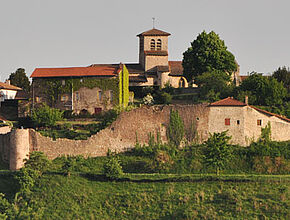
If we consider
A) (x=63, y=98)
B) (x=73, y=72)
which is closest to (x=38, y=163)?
(x=63, y=98)

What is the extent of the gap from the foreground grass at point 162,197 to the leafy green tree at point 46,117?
1088cm

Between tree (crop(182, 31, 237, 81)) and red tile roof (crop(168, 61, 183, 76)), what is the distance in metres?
5.15

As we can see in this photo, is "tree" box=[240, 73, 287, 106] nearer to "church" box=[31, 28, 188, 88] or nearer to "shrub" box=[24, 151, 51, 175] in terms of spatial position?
"church" box=[31, 28, 188, 88]

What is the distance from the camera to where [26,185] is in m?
42.2

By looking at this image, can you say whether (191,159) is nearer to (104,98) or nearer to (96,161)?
(96,161)

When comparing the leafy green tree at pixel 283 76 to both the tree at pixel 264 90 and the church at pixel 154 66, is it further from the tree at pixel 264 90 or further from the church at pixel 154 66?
the church at pixel 154 66

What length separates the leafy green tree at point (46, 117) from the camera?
53250mm

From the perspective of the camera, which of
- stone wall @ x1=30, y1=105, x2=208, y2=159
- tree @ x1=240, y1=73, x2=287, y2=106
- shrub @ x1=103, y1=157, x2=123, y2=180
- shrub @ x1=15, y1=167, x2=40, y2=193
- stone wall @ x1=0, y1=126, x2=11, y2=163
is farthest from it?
tree @ x1=240, y1=73, x2=287, y2=106

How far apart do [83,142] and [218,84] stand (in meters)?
20.6

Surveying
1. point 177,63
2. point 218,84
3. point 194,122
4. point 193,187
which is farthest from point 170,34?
point 193,187

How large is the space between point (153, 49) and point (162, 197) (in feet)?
142

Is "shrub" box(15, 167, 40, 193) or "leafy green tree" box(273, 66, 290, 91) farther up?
"leafy green tree" box(273, 66, 290, 91)

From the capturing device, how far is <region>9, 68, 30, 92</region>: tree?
284ft

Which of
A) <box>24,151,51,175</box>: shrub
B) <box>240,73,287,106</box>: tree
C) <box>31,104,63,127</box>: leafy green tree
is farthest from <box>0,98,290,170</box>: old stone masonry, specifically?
<box>240,73,287,106</box>: tree
